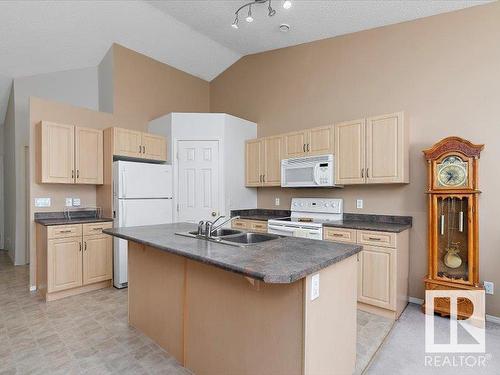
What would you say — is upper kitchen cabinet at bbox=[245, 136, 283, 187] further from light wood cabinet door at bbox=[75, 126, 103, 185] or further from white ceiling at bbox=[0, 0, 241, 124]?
light wood cabinet door at bbox=[75, 126, 103, 185]

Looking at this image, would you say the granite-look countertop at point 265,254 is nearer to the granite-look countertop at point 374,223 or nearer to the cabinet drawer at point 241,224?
the granite-look countertop at point 374,223

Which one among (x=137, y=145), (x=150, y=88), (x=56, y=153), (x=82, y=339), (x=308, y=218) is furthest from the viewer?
(x=150, y=88)

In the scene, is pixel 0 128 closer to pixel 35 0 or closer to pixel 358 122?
pixel 35 0

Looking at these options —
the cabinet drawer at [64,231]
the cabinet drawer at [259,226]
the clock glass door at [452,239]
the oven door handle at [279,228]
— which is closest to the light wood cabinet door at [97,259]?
the cabinet drawer at [64,231]

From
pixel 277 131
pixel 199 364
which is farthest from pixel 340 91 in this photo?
pixel 199 364

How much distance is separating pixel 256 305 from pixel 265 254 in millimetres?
295

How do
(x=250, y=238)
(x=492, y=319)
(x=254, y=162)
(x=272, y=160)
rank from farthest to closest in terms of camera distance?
(x=254, y=162), (x=272, y=160), (x=492, y=319), (x=250, y=238)

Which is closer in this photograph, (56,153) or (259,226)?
(56,153)

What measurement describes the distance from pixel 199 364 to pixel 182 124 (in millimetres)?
3339

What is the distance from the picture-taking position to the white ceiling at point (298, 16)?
310cm

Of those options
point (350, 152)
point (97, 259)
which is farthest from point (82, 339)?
point (350, 152)

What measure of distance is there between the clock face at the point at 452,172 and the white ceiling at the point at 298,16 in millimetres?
1619

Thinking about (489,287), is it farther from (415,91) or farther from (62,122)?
(62,122)

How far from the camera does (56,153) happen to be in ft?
12.0
